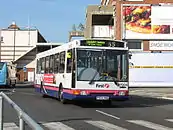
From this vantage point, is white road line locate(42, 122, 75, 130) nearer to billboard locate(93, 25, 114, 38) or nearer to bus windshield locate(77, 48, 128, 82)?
bus windshield locate(77, 48, 128, 82)

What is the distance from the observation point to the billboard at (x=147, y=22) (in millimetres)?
47406

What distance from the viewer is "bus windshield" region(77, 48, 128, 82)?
18672mm

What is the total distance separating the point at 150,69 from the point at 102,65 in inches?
1094

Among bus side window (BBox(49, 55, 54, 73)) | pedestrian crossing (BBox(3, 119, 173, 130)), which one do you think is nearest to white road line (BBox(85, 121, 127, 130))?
pedestrian crossing (BBox(3, 119, 173, 130))

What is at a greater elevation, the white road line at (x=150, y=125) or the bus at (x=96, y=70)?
the bus at (x=96, y=70)

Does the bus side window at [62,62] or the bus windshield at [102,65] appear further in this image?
the bus side window at [62,62]

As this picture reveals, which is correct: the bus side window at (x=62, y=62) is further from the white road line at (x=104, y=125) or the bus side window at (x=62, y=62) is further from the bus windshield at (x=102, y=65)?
the white road line at (x=104, y=125)

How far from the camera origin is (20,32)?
265ft

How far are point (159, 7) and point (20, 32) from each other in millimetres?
38495

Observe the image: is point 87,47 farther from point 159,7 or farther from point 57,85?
point 159,7

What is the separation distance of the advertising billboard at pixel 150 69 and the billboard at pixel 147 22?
2.58 m

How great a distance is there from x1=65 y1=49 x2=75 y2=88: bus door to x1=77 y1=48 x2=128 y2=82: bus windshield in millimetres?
277

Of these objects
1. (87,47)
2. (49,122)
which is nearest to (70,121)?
(49,122)

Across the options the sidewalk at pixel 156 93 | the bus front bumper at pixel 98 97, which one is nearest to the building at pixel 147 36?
the sidewalk at pixel 156 93
